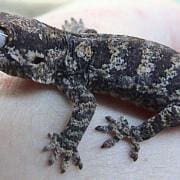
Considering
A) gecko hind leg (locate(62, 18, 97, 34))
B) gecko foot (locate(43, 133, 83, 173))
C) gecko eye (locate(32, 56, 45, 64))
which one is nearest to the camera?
gecko foot (locate(43, 133, 83, 173))

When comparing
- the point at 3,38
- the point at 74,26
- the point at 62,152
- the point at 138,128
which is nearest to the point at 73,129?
the point at 62,152

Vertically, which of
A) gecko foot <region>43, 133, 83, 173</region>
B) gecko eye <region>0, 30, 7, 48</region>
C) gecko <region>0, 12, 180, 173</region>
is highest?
gecko eye <region>0, 30, 7, 48</region>

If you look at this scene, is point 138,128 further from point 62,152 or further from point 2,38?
point 2,38

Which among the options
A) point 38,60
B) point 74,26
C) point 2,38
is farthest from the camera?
point 74,26

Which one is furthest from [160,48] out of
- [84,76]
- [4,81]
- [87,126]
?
[4,81]

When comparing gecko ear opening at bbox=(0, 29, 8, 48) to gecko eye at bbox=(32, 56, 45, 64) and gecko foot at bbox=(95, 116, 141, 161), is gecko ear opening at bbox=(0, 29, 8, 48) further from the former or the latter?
gecko foot at bbox=(95, 116, 141, 161)

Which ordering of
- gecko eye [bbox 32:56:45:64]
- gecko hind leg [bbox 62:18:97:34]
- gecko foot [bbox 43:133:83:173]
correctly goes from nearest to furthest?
gecko foot [bbox 43:133:83:173]
gecko eye [bbox 32:56:45:64]
gecko hind leg [bbox 62:18:97:34]

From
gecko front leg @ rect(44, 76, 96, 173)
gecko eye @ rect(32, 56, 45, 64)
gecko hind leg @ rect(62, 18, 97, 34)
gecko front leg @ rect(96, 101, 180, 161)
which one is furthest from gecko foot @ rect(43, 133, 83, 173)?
gecko hind leg @ rect(62, 18, 97, 34)
